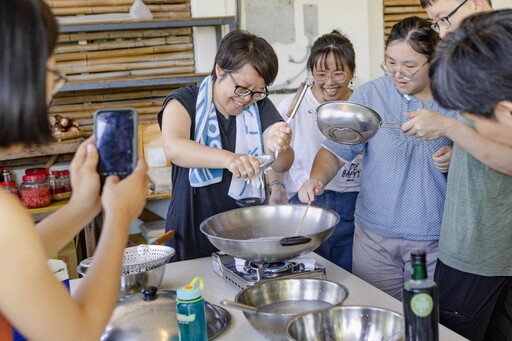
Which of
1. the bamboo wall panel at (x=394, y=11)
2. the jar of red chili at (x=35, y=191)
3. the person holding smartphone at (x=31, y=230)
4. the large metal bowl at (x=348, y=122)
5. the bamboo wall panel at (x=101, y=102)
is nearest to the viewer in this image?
the person holding smartphone at (x=31, y=230)

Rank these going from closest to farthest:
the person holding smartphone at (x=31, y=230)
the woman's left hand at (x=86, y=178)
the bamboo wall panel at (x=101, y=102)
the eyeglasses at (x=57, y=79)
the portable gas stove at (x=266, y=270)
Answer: the person holding smartphone at (x=31, y=230) < the eyeglasses at (x=57, y=79) < the woman's left hand at (x=86, y=178) < the portable gas stove at (x=266, y=270) < the bamboo wall panel at (x=101, y=102)

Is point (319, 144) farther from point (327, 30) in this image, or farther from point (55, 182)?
point (55, 182)

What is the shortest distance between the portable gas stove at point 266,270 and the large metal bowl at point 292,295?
0.09 m

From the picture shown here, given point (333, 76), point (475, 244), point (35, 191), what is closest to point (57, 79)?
point (475, 244)

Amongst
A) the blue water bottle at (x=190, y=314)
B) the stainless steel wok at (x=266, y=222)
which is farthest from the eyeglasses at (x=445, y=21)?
the blue water bottle at (x=190, y=314)

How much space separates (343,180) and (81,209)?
69.9 inches

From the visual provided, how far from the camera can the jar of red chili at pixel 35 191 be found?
11.9ft

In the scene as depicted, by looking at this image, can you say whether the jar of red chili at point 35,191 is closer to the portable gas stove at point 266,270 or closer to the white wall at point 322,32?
the white wall at point 322,32

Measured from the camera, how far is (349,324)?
1.40 meters

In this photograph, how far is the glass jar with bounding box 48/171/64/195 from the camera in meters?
3.74

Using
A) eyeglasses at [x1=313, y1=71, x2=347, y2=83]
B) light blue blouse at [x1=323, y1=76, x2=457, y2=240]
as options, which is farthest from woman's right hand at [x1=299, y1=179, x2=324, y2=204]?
eyeglasses at [x1=313, y1=71, x2=347, y2=83]

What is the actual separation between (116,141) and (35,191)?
269 cm

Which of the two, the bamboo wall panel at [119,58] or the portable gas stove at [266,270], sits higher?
the bamboo wall panel at [119,58]

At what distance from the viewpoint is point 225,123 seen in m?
2.29
